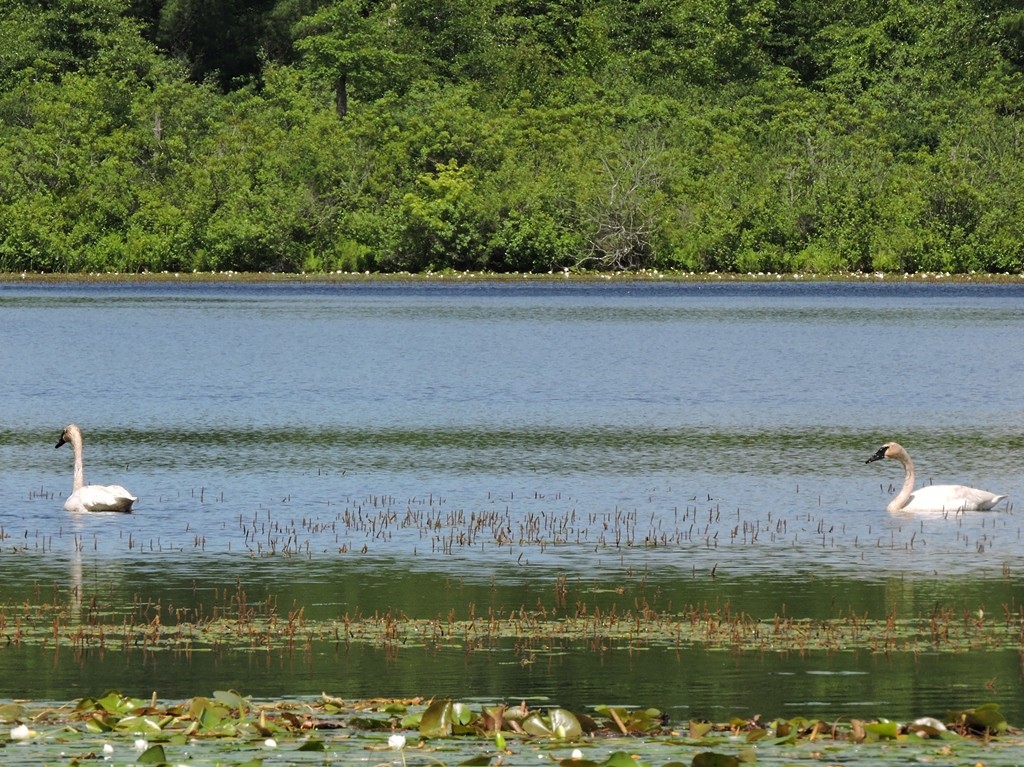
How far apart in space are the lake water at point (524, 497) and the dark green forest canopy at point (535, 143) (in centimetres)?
3302

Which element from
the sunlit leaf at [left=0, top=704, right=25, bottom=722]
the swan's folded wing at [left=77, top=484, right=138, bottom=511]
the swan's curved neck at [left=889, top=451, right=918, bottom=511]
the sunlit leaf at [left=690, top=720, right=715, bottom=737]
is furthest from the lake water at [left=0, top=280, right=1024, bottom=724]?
the sunlit leaf at [left=0, top=704, right=25, bottom=722]

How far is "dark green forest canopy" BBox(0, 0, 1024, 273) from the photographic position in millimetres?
99625

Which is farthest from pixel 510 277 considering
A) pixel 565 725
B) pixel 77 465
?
pixel 565 725

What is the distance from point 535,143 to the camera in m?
106

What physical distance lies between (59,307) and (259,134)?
27088 millimetres

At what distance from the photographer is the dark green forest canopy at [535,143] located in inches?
3922

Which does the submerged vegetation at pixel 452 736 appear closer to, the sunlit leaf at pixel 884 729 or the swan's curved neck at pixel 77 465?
the sunlit leaf at pixel 884 729

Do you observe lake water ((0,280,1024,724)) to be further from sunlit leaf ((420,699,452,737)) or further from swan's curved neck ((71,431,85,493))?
sunlit leaf ((420,699,452,737))

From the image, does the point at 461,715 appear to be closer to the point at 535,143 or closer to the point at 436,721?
the point at 436,721

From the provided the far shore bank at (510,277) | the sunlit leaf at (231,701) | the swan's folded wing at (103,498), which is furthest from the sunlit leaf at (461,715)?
the far shore bank at (510,277)

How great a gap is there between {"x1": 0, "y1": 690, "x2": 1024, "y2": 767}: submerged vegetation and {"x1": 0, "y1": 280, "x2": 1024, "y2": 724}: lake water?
1.20 metres

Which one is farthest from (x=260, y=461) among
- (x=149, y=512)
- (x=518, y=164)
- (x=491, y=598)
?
(x=518, y=164)

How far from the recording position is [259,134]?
106 metres

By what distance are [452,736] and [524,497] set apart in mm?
15119
